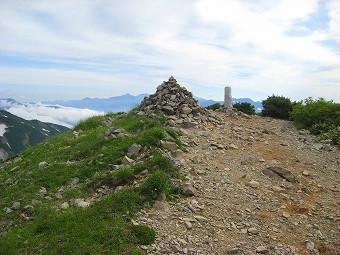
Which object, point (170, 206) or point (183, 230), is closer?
point (183, 230)

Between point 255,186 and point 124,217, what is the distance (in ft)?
16.2

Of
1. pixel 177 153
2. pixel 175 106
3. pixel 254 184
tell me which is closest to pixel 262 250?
pixel 254 184

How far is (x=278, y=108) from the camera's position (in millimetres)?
26250

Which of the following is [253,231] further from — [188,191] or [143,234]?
[143,234]

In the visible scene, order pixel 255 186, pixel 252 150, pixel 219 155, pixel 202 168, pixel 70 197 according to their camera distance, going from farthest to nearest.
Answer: pixel 252 150, pixel 219 155, pixel 202 168, pixel 255 186, pixel 70 197

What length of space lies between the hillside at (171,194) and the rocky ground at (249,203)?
4 cm

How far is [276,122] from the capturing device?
23344 mm

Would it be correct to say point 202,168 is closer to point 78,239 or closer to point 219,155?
point 219,155

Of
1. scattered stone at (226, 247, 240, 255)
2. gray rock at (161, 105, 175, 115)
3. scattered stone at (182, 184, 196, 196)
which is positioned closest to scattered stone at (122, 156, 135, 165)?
scattered stone at (182, 184, 196, 196)

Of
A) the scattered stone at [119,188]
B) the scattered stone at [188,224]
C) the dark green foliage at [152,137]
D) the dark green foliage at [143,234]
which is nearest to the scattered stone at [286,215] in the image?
the scattered stone at [188,224]

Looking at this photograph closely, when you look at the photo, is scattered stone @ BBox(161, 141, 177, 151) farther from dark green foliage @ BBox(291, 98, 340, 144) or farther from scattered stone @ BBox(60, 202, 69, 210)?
dark green foliage @ BBox(291, 98, 340, 144)

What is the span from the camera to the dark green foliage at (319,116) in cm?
1959

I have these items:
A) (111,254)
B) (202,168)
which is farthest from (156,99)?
(111,254)

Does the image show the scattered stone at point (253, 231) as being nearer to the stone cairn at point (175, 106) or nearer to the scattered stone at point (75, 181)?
the scattered stone at point (75, 181)
